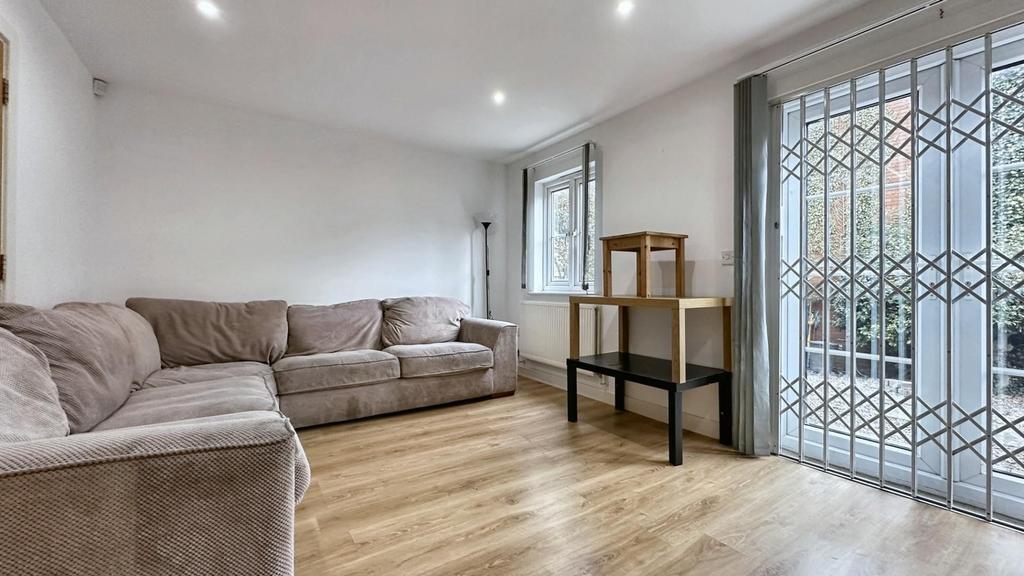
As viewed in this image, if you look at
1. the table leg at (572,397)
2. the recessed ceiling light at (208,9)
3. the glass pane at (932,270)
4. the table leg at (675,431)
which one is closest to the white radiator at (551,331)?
the table leg at (572,397)

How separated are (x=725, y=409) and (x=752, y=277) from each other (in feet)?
2.55

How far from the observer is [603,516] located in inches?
67.5

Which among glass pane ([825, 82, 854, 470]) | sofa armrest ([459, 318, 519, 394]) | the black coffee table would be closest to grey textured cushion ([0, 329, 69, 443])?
the black coffee table

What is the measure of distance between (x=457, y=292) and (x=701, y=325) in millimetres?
2484

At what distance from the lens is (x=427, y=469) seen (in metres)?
2.16

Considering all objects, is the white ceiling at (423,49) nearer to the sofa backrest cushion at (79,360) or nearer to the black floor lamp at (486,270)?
the black floor lamp at (486,270)

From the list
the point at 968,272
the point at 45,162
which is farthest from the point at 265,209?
the point at 968,272

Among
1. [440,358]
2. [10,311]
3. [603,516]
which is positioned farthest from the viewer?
[440,358]

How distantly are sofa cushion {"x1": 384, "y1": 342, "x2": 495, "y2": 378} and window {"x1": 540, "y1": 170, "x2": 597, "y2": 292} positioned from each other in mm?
1082

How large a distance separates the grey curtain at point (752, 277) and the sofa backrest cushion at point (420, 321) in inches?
90.9

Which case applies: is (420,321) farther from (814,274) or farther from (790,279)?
(814,274)

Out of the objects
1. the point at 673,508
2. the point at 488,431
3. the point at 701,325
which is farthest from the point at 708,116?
the point at 488,431

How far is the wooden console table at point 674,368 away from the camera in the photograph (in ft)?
7.33

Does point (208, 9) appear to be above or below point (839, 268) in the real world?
above
